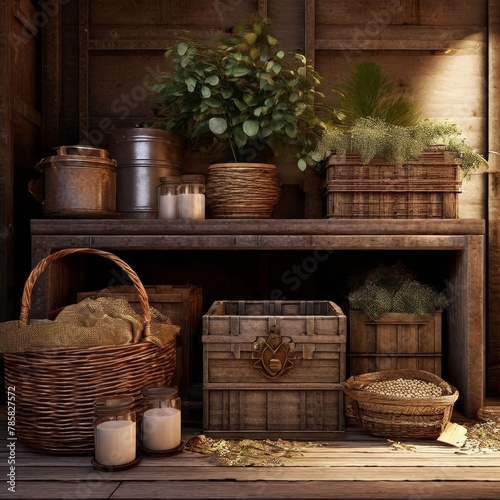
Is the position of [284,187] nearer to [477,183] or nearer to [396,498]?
[477,183]

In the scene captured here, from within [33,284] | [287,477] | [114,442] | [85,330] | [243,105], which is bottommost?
[287,477]

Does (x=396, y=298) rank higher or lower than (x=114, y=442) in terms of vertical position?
higher

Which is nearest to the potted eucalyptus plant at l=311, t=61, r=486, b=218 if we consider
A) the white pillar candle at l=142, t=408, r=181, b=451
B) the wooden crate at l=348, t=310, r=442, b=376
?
the wooden crate at l=348, t=310, r=442, b=376

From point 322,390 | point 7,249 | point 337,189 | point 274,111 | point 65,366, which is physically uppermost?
point 274,111

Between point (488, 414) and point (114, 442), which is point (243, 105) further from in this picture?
point (488, 414)

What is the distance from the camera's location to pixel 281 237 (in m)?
2.64

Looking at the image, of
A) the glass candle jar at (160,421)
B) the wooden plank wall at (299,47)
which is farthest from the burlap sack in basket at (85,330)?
the wooden plank wall at (299,47)

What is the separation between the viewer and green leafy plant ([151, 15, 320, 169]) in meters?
2.80

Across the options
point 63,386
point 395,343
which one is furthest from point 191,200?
point 395,343

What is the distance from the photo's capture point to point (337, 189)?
2.75m

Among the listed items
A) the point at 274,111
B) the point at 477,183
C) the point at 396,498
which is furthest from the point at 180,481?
the point at 477,183

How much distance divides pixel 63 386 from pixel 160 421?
1.22 ft

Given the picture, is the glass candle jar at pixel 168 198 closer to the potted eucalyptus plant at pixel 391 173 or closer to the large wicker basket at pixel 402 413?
the potted eucalyptus plant at pixel 391 173

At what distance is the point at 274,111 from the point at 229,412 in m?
1.43
